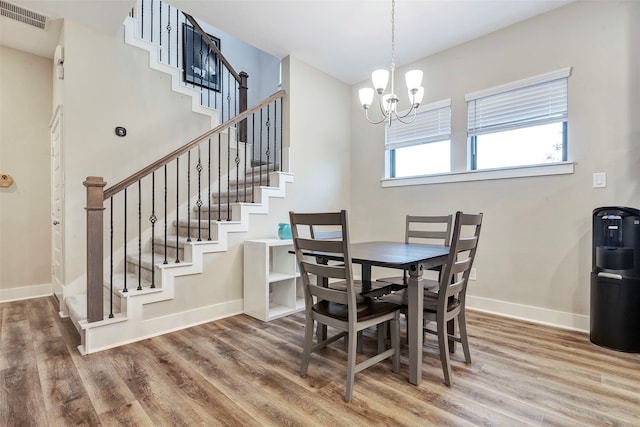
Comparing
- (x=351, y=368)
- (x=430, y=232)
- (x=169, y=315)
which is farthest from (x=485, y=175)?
(x=169, y=315)

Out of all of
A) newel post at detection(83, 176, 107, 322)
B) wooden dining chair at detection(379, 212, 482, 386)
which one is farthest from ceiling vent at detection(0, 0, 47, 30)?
wooden dining chair at detection(379, 212, 482, 386)

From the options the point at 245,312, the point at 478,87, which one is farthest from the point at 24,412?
the point at 478,87

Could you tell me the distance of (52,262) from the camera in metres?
3.94

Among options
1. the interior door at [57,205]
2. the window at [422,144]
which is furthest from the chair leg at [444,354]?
the interior door at [57,205]

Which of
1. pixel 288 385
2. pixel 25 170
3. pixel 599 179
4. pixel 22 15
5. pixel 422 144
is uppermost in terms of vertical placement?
pixel 22 15

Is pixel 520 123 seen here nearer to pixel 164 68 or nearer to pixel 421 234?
pixel 421 234

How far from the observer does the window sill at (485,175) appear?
2.89m

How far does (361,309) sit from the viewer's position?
1.89m

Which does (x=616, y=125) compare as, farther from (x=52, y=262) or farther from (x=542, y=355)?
(x=52, y=262)

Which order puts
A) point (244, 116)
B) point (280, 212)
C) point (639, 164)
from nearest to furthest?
point (639, 164), point (244, 116), point (280, 212)

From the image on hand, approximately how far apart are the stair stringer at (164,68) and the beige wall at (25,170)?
1393 millimetres

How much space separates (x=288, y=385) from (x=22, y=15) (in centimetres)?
413

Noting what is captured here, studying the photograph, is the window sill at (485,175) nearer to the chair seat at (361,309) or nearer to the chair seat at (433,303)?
the chair seat at (433,303)

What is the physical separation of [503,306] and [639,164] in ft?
5.41
